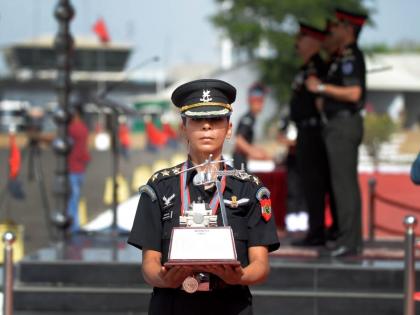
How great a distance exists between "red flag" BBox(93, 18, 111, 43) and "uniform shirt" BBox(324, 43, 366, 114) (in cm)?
1806

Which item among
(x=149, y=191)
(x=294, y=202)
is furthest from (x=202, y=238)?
(x=294, y=202)

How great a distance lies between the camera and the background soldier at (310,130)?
9.28 m

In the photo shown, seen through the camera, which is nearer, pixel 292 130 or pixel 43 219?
pixel 292 130

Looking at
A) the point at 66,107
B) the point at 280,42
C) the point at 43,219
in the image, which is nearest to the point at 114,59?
the point at 280,42

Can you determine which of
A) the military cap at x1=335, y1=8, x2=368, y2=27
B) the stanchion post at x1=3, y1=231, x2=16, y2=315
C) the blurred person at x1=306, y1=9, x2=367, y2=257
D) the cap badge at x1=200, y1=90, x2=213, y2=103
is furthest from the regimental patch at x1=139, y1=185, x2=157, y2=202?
the military cap at x1=335, y1=8, x2=368, y2=27

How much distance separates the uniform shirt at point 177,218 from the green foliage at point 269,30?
54.5 meters

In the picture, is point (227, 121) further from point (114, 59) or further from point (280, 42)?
point (114, 59)

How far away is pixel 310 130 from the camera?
932 centimetres

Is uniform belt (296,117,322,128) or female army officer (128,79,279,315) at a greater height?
uniform belt (296,117,322,128)

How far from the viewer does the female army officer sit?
429 centimetres

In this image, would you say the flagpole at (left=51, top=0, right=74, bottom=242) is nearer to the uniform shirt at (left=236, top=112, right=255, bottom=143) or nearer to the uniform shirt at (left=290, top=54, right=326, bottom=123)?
the uniform shirt at (left=236, top=112, right=255, bottom=143)

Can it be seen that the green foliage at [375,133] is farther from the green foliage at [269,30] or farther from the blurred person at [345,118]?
the green foliage at [269,30]

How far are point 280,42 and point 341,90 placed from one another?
52.5 metres

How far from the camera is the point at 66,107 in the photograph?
1167cm
